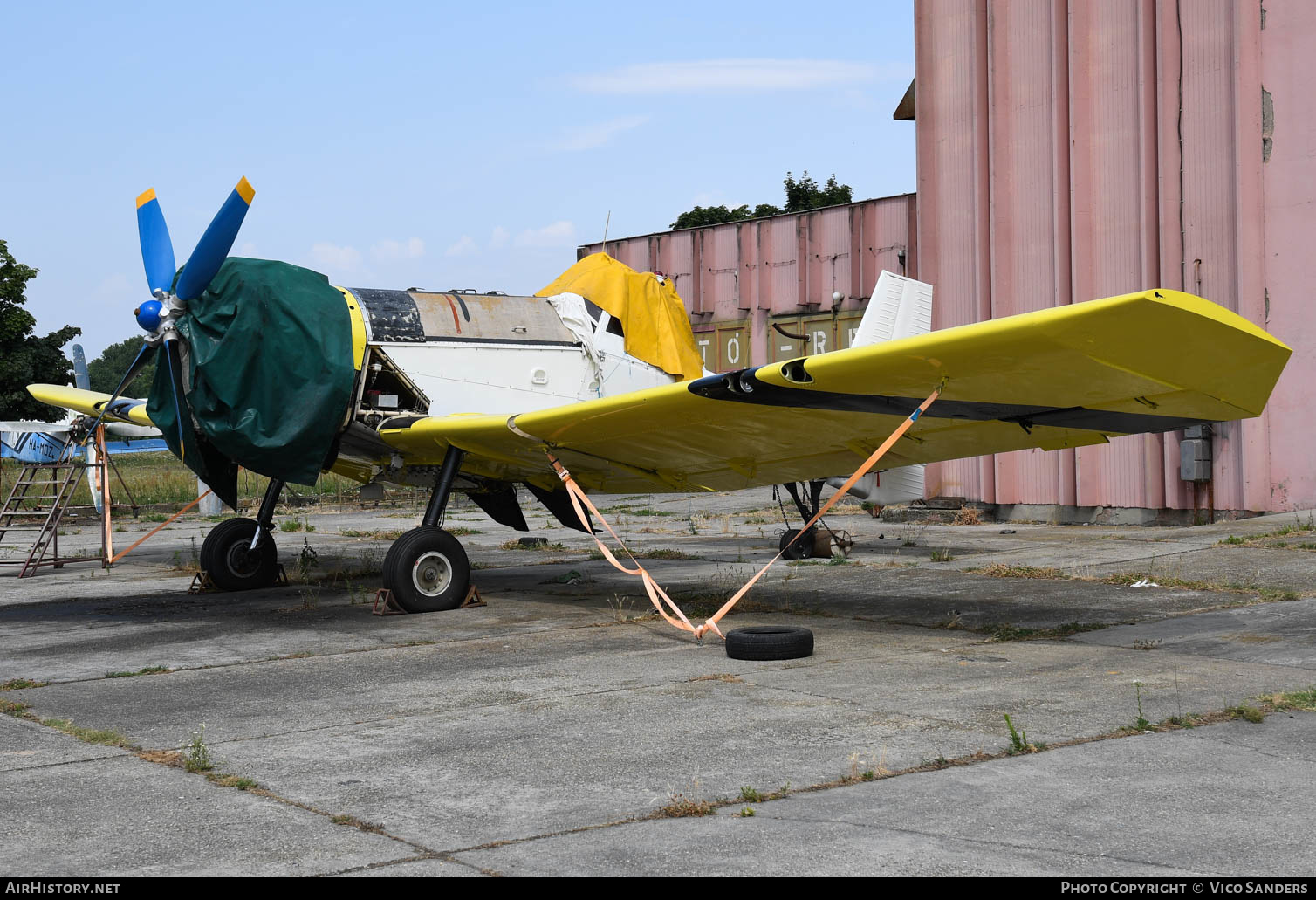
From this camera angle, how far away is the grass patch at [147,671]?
6895 millimetres

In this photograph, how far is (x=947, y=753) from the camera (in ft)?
15.0

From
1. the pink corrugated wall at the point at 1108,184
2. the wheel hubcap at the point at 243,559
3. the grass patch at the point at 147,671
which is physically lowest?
the grass patch at the point at 147,671

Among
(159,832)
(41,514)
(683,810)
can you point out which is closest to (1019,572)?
(683,810)

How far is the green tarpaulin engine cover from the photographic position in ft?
29.9

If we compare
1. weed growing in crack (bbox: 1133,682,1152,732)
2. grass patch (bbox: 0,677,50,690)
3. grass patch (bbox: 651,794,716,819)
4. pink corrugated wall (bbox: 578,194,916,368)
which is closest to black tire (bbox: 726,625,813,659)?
weed growing in crack (bbox: 1133,682,1152,732)

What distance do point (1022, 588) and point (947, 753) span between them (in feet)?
19.2

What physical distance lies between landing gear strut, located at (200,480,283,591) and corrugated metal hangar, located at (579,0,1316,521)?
435 inches

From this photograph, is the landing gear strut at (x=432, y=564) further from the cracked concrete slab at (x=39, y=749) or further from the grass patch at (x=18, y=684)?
the cracked concrete slab at (x=39, y=749)

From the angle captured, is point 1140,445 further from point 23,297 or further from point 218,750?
point 23,297

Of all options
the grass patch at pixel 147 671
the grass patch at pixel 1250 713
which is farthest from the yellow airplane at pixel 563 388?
the grass patch at pixel 147 671

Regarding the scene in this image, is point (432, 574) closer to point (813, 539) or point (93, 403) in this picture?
point (813, 539)

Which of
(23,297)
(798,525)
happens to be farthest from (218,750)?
(23,297)

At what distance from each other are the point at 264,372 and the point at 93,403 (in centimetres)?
634

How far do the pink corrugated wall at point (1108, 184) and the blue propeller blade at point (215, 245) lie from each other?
12010 millimetres
